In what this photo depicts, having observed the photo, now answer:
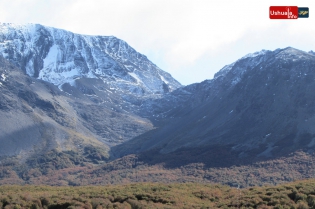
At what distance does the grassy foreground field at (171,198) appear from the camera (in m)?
40.7

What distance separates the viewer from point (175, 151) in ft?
604

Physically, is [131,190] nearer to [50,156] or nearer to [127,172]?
[127,172]

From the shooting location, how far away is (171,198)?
44938 mm

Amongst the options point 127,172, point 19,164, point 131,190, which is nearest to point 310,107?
point 127,172

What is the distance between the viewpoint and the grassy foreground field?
4072 centimetres
